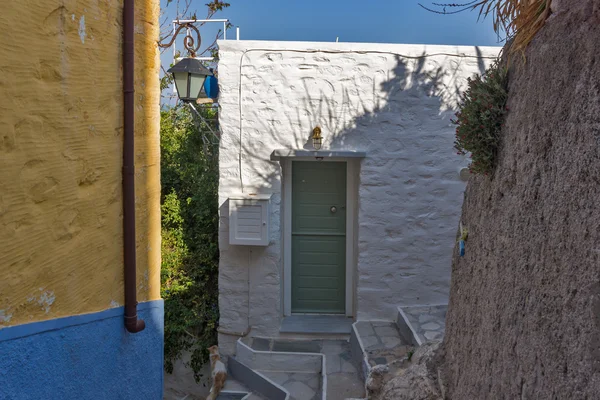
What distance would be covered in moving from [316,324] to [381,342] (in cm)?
100

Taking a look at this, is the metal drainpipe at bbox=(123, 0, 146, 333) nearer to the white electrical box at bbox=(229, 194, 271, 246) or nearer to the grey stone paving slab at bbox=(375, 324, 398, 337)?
the white electrical box at bbox=(229, 194, 271, 246)

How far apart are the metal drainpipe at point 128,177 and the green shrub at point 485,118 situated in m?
1.74

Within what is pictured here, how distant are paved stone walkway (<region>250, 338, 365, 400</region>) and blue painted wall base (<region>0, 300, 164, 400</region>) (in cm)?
234

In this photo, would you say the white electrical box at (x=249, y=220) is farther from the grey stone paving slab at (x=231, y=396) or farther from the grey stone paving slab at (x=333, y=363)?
the grey stone paving slab at (x=231, y=396)

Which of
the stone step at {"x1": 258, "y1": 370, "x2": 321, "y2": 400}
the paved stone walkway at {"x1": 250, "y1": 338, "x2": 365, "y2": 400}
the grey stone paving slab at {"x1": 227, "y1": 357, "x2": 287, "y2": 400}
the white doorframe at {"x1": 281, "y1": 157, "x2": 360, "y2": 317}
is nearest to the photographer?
the paved stone walkway at {"x1": 250, "y1": 338, "x2": 365, "y2": 400}

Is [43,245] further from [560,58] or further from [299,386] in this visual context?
[299,386]

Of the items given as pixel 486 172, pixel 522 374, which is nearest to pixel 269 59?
pixel 486 172

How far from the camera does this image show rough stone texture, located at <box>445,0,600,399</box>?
5.82 ft

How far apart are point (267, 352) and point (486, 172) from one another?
12.1 ft

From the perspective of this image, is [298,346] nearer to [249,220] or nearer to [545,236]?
[249,220]

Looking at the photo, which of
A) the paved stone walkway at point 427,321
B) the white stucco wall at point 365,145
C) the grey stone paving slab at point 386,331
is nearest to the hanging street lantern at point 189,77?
the white stucco wall at point 365,145

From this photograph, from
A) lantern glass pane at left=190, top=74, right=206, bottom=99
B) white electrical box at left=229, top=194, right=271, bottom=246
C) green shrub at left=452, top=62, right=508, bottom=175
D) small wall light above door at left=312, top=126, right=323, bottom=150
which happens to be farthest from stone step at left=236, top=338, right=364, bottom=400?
green shrub at left=452, top=62, right=508, bottom=175

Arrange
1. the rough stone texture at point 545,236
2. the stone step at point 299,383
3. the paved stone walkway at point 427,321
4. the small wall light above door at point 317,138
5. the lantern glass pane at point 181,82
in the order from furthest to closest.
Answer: the small wall light above door at point 317,138
the lantern glass pane at point 181,82
the stone step at point 299,383
the paved stone walkway at point 427,321
the rough stone texture at point 545,236

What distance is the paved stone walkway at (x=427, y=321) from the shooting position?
5238 mm
